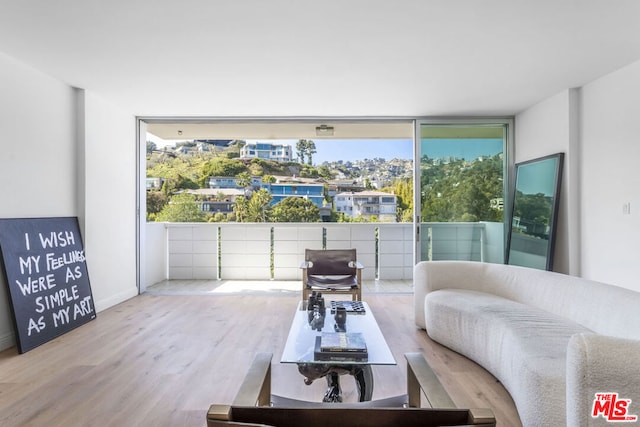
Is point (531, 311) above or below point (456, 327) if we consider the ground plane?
above

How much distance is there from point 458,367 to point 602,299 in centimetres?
108

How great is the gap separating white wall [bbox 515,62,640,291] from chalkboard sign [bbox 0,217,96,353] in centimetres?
533

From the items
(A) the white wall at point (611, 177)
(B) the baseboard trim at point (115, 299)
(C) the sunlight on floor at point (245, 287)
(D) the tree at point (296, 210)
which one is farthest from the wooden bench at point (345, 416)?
(D) the tree at point (296, 210)

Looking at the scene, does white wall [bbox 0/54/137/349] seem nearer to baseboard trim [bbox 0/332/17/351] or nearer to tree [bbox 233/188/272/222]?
baseboard trim [bbox 0/332/17/351]

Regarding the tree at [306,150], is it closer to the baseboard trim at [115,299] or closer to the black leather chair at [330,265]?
the black leather chair at [330,265]

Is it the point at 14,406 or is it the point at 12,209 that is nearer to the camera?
the point at 14,406

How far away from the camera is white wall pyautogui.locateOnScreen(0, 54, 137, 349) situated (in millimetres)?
3262

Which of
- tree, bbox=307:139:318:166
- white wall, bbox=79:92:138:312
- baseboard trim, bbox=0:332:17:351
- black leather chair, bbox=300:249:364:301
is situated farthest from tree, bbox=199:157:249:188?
baseboard trim, bbox=0:332:17:351

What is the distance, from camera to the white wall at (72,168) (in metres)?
3.26

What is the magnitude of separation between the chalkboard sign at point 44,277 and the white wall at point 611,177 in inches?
211

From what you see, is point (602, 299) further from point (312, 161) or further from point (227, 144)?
point (227, 144)

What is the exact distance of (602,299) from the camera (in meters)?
2.39

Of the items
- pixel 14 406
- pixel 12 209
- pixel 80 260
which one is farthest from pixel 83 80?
pixel 14 406

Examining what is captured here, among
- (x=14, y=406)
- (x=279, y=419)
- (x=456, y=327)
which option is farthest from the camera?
(x=456, y=327)
